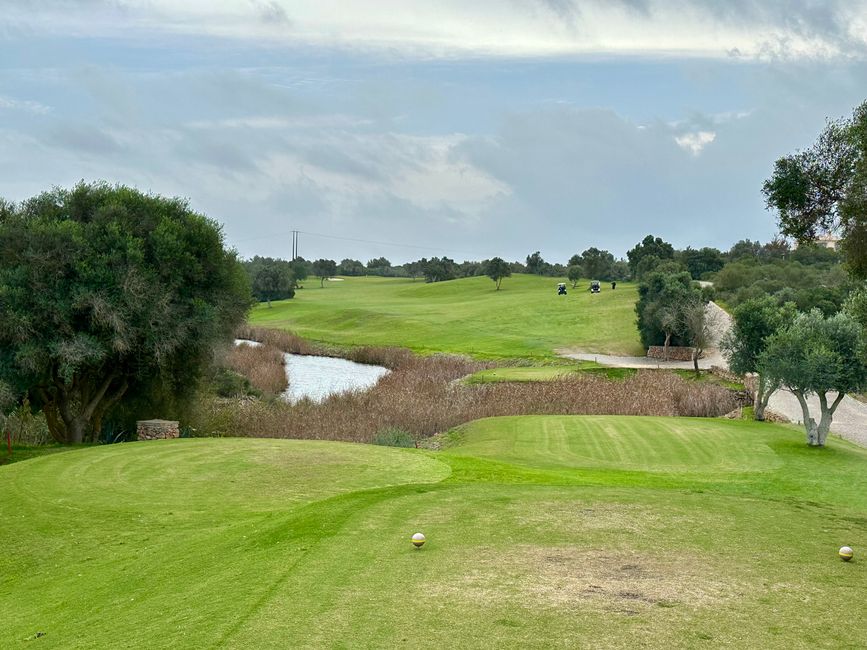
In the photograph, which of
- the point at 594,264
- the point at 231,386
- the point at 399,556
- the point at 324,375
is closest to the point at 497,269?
the point at 594,264

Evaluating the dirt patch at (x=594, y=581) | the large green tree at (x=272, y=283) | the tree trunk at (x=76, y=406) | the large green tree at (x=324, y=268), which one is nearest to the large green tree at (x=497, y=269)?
the large green tree at (x=272, y=283)

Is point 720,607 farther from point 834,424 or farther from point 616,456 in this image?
point 834,424

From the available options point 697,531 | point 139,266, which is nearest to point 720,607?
point 697,531

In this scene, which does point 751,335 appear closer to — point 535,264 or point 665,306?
point 665,306

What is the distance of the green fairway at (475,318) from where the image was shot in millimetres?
77562

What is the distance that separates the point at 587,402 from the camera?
39.9m

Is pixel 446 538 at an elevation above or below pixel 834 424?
above

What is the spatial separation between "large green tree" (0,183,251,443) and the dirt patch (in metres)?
21.6

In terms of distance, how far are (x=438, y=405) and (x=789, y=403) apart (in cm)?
1947

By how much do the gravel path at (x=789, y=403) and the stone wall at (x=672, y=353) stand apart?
1161mm

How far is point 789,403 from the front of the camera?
4422 centimetres

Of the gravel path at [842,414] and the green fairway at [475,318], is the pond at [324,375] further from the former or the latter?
the gravel path at [842,414]

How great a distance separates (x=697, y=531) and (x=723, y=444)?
55.0 ft

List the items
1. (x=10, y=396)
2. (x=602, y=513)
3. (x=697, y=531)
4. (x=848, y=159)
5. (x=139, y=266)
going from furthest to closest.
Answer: (x=139, y=266) → (x=10, y=396) → (x=848, y=159) → (x=602, y=513) → (x=697, y=531)
